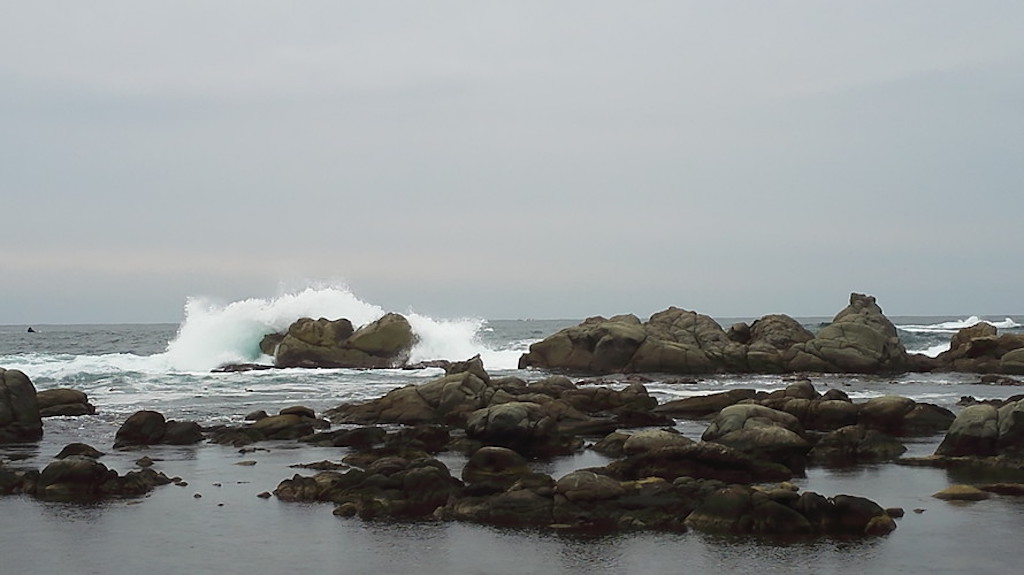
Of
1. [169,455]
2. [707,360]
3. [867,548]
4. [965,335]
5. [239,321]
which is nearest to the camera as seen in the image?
[867,548]

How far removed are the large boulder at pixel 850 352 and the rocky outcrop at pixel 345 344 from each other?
1076 inches

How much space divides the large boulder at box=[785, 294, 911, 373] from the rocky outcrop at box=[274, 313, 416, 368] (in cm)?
2732

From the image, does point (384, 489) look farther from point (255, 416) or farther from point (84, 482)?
point (255, 416)

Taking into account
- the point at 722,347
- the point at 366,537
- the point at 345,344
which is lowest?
the point at 366,537

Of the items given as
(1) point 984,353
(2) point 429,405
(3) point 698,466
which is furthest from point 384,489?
(1) point 984,353

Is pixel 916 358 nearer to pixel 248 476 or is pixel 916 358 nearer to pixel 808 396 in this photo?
pixel 808 396

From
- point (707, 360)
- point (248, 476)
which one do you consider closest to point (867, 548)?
point (248, 476)

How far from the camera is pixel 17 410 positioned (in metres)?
32.0

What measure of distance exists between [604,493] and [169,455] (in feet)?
47.5

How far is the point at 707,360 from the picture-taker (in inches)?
2402

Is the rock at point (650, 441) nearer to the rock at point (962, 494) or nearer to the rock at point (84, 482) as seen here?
the rock at point (962, 494)

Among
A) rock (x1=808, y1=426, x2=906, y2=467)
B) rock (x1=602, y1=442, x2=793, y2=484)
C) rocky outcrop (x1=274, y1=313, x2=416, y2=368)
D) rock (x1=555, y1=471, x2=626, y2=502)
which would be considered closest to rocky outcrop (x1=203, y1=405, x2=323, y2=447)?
rock (x1=602, y1=442, x2=793, y2=484)

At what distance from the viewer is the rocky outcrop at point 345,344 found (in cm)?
6819

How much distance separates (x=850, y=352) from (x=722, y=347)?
305 inches
